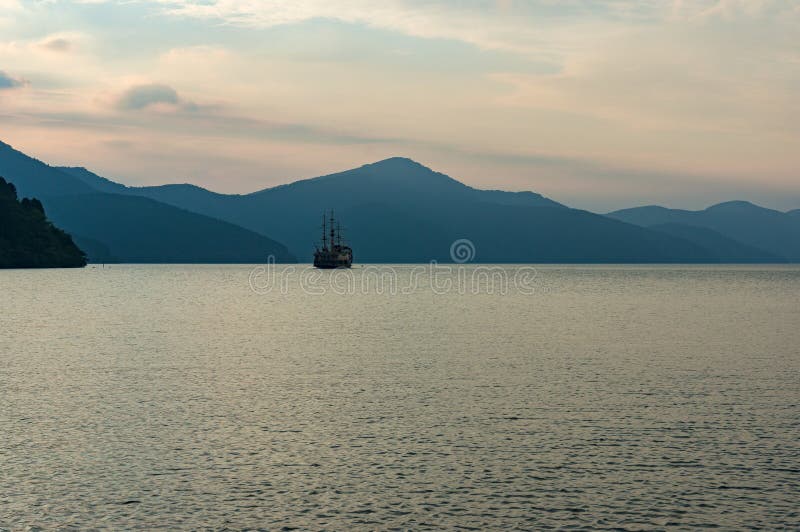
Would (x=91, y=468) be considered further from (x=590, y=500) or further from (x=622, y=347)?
(x=622, y=347)

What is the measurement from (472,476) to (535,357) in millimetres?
43487

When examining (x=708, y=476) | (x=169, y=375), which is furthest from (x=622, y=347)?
(x=708, y=476)

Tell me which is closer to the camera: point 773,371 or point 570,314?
point 773,371

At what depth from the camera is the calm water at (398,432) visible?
30328 millimetres

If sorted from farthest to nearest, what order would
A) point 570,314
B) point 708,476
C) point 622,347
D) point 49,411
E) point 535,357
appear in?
point 570,314 < point 622,347 < point 535,357 < point 49,411 < point 708,476

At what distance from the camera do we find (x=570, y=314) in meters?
139

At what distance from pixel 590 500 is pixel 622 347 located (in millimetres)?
57346

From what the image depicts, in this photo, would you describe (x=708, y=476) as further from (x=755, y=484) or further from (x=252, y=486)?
(x=252, y=486)

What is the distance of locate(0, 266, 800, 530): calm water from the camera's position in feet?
99.5

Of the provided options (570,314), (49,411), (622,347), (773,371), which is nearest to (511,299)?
(570,314)

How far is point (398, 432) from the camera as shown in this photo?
42.7 m

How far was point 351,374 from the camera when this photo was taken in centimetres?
6481

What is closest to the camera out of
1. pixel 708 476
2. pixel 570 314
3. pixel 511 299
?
pixel 708 476

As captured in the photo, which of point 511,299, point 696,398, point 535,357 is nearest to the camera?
point 696,398
